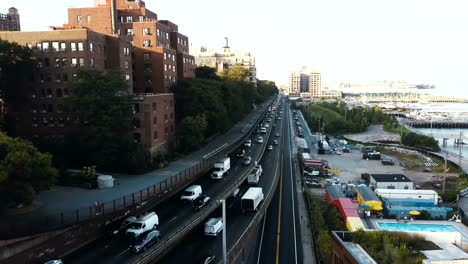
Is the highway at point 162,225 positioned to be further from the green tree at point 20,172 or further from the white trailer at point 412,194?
the white trailer at point 412,194

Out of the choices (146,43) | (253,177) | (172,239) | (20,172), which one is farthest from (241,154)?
(20,172)

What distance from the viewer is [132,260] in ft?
82.9

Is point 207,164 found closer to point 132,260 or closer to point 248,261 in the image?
point 248,261

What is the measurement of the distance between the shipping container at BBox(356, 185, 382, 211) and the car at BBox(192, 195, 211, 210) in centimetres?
2081

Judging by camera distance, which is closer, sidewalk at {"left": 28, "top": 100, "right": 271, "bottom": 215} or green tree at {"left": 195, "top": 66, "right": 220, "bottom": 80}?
sidewalk at {"left": 28, "top": 100, "right": 271, "bottom": 215}

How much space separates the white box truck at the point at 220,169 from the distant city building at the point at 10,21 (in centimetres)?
7143

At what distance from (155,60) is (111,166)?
88.2ft

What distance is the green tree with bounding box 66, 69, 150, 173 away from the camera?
45.7 m

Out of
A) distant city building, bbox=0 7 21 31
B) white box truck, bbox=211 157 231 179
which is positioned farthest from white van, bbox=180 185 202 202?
distant city building, bbox=0 7 21 31

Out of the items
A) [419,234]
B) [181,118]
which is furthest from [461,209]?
[181,118]

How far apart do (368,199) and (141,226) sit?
30.5 metres

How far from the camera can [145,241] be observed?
90.7ft

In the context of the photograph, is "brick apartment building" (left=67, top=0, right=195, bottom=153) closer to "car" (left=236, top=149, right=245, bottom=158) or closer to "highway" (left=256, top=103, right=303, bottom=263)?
"car" (left=236, top=149, right=245, bottom=158)

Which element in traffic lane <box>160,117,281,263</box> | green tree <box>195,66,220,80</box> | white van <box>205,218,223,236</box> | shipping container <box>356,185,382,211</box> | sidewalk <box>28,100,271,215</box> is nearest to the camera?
traffic lane <box>160,117,281,263</box>
